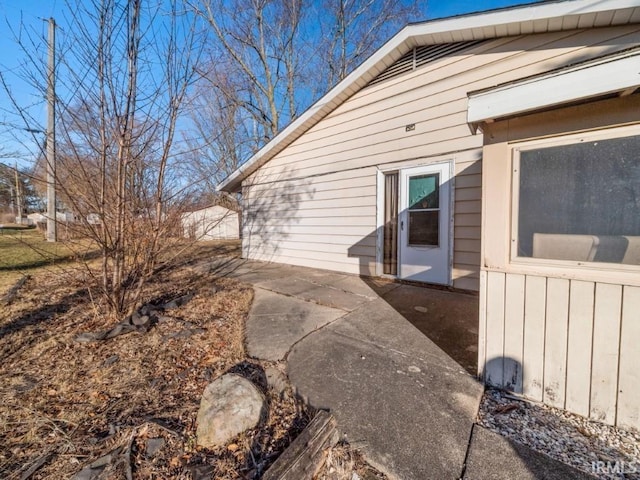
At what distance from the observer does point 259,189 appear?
7516mm

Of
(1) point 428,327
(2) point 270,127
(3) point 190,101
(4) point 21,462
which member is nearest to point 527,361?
(1) point 428,327

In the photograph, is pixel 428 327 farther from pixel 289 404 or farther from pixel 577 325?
pixel 289 404

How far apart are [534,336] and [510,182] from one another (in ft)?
3.43

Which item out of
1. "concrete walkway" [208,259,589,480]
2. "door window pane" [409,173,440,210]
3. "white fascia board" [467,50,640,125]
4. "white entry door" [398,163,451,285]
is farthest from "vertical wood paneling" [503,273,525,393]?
"door window pane" [409,173,440,210]

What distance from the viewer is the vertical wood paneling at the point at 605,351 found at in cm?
154

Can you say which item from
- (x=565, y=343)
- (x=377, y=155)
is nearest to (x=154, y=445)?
(x=565, y=343)

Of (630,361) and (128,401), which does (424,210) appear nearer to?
(630,361)

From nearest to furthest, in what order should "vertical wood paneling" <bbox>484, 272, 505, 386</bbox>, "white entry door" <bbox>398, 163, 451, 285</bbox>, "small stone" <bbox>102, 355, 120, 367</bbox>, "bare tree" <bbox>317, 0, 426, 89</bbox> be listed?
"vertical wood paneling" <bbox>484, 272, 505, 386</bbox> → "small stone" <bbox>102, 355, 120, 367</bbox> → "white entry door" <bbox>398, 163, 451, 285</bbox> → "bare tree" <bbox>317, 0, 426, 89</bbox>

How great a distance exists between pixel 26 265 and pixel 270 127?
10217 millimetres

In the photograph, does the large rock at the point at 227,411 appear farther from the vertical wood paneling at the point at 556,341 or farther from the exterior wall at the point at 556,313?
the vertical wood paneling at the point at 556,341

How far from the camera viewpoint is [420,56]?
429 cm

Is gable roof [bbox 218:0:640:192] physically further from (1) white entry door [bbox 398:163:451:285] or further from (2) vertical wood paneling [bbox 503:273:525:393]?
(2) vertical wood paneling [bbox 503:273:525:393]

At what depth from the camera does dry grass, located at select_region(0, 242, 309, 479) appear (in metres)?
1.48

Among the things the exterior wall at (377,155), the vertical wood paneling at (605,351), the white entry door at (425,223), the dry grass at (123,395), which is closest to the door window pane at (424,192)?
the white entry door at (425,223)
